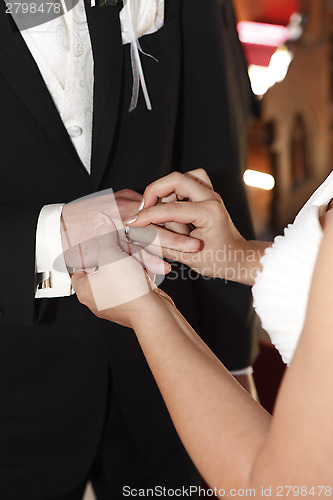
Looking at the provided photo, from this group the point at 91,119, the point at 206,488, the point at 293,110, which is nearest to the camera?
the point at 91,119

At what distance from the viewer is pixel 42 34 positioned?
0.96 metres

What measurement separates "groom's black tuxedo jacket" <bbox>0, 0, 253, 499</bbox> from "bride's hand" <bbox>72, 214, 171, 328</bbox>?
5.4 inches

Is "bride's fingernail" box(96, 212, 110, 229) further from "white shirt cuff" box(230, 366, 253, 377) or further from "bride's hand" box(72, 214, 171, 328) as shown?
"white shirt cuff" box(230, 366, 253, 377)

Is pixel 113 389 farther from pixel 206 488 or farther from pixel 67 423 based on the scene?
pixel 206 488

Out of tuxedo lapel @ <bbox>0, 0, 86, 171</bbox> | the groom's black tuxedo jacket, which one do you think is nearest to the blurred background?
the groom's black tuxedo jacket

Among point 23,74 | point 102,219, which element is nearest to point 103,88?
point 23,74

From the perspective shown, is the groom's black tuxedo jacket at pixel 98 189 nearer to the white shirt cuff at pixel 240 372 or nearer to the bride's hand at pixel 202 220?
the white shirt cuff at pixel 240 372

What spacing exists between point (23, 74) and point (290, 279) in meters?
0.54

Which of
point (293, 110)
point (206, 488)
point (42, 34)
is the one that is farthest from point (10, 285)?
point (293, 110)

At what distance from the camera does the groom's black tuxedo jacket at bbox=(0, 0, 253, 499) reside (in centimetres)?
91

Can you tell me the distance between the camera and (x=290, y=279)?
0.76 metres

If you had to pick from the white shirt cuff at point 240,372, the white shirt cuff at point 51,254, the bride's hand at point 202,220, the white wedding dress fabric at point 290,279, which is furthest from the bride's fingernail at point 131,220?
the white shirt cuff at point 240,372

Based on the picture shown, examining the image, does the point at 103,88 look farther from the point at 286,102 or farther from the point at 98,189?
the point at 286,102

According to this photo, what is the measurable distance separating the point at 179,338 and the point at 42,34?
0.60 metres
